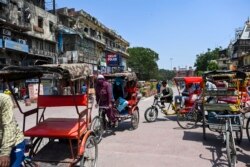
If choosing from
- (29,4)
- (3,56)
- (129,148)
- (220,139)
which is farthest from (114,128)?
(29,4)

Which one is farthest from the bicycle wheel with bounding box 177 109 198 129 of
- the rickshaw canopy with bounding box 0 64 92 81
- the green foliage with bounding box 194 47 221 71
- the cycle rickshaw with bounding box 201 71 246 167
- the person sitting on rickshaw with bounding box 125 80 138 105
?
the green foliage with bounding box 194 47 221 71

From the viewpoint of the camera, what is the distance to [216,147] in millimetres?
7609

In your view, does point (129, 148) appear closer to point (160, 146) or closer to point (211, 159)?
point (160, 146)

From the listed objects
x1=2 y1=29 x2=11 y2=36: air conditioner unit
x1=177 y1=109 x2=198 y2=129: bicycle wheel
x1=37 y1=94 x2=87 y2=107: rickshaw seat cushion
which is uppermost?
x1=2 y1=29 x2=11 y2=36: air conditioner unit

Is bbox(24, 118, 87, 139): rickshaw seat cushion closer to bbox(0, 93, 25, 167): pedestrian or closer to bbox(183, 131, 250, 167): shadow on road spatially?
bbox(0, 93, 25, 167): pedestrian

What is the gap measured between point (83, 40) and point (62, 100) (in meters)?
42.5

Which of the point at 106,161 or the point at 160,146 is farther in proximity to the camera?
the point at 160,146

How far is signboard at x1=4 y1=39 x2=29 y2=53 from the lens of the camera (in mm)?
29000

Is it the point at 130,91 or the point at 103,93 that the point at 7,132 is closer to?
the point at 103,93

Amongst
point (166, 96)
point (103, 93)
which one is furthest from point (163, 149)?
point (166, 96)

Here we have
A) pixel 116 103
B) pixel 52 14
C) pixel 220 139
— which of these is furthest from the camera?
pixel 52 14

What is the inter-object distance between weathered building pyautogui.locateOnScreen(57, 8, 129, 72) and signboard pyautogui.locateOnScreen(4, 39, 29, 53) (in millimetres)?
8689

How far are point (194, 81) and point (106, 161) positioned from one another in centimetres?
719

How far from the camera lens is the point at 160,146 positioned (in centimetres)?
775
